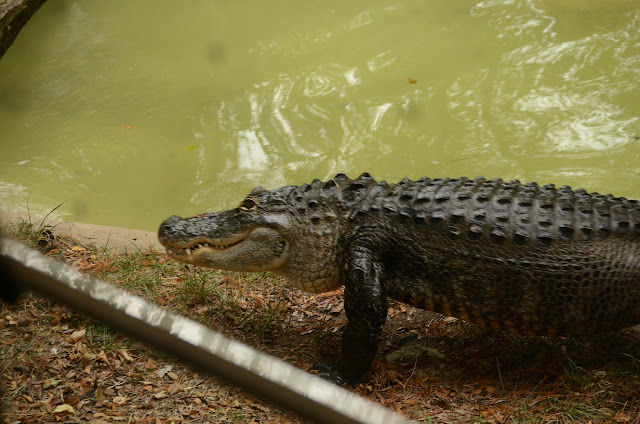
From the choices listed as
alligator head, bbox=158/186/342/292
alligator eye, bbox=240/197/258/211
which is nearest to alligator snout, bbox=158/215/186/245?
alligator head, bbox=158/186/342/292

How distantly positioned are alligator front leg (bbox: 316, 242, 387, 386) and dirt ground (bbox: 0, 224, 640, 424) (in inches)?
7.1

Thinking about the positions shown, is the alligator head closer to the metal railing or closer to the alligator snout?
the alligator snout

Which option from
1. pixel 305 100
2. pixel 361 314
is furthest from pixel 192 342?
pixel 305 100

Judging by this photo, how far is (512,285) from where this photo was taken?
3674mm

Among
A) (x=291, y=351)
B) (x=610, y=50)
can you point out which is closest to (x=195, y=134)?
(x=291, y=351)

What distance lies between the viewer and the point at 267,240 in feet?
13.6

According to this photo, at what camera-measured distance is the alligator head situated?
410cm

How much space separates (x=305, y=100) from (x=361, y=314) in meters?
4.81

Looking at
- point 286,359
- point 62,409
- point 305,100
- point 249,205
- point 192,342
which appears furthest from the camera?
point 305,100

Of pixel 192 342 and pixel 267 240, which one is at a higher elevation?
pixel 192 342

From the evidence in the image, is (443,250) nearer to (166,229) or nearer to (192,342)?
(166,229)

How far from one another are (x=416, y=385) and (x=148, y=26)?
818 cm

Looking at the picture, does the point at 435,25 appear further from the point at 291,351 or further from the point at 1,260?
the point at 1,260

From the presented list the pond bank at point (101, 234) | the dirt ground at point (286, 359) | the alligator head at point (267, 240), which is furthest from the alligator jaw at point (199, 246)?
the pond bank at point (101, 234)
